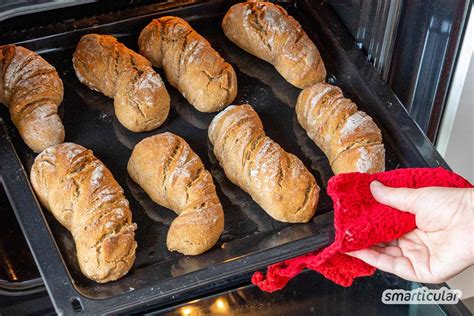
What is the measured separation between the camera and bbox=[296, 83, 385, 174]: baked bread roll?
166 centimetres

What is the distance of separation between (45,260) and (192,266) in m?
0.26

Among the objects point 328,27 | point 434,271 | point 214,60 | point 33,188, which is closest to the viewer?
point 434,271

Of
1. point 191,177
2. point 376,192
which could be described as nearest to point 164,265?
point 191,177

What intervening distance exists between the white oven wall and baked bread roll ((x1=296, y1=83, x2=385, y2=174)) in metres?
0.16

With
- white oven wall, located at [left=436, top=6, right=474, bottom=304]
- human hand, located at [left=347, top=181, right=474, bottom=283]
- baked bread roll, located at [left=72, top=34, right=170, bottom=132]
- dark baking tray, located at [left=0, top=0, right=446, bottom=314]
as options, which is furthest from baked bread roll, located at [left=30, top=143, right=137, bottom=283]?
white oven wall, located at [left=436, top=6, right=474, bottom=304]

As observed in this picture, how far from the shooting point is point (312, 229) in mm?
1589

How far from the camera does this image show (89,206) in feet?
5.04

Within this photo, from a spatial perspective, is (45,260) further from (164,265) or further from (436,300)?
(436,300)

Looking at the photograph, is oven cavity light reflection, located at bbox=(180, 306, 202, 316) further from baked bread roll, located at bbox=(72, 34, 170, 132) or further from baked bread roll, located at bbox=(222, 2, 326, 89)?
baked bread roll, located at bbox=(222, 2, 326, 89)

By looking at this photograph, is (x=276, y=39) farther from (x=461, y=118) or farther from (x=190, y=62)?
(x=461, y=118)

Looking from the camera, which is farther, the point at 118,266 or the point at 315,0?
the point at 315,0

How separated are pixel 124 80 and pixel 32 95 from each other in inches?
7.6

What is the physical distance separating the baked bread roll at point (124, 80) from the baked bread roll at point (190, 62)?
55 millimetres

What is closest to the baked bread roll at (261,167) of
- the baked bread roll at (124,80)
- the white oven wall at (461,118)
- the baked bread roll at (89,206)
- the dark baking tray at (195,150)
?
the dark baking tray at (195,150)
